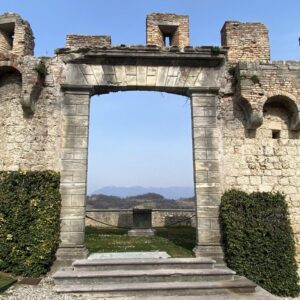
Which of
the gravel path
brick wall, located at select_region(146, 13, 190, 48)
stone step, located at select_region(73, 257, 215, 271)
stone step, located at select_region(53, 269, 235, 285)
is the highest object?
brick wall, located at select_region(146, 13, 190, 48)

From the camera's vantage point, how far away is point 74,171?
736 centimetres

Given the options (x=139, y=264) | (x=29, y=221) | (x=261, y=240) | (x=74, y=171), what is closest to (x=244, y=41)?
(x=261, y=240)

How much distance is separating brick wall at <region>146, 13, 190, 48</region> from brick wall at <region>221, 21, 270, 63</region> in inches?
43.1

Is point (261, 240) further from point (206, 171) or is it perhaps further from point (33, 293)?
point (33, 293)

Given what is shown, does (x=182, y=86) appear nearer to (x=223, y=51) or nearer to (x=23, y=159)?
(x=223, y=51)

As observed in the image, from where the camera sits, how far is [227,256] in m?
7.12

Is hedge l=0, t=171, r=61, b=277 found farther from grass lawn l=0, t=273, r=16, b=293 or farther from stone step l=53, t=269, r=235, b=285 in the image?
stone step l=53, t=269, r=235, b=285

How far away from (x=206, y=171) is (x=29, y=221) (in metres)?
4.12

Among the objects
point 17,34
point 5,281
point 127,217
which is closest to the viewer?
point 5,281

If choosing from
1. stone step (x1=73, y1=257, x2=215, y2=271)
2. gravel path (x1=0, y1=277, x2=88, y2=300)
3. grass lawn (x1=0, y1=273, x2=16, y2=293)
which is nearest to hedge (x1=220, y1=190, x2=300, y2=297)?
stone step (x1=73, y1=257, x2=215, y2=271)

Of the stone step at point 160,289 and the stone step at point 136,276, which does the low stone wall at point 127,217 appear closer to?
the stone step at point 136,276

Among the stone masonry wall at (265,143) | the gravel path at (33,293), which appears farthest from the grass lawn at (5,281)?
the stone masonry wall at (265,143)

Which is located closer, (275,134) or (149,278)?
(149,278)

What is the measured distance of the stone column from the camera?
7078 mm
